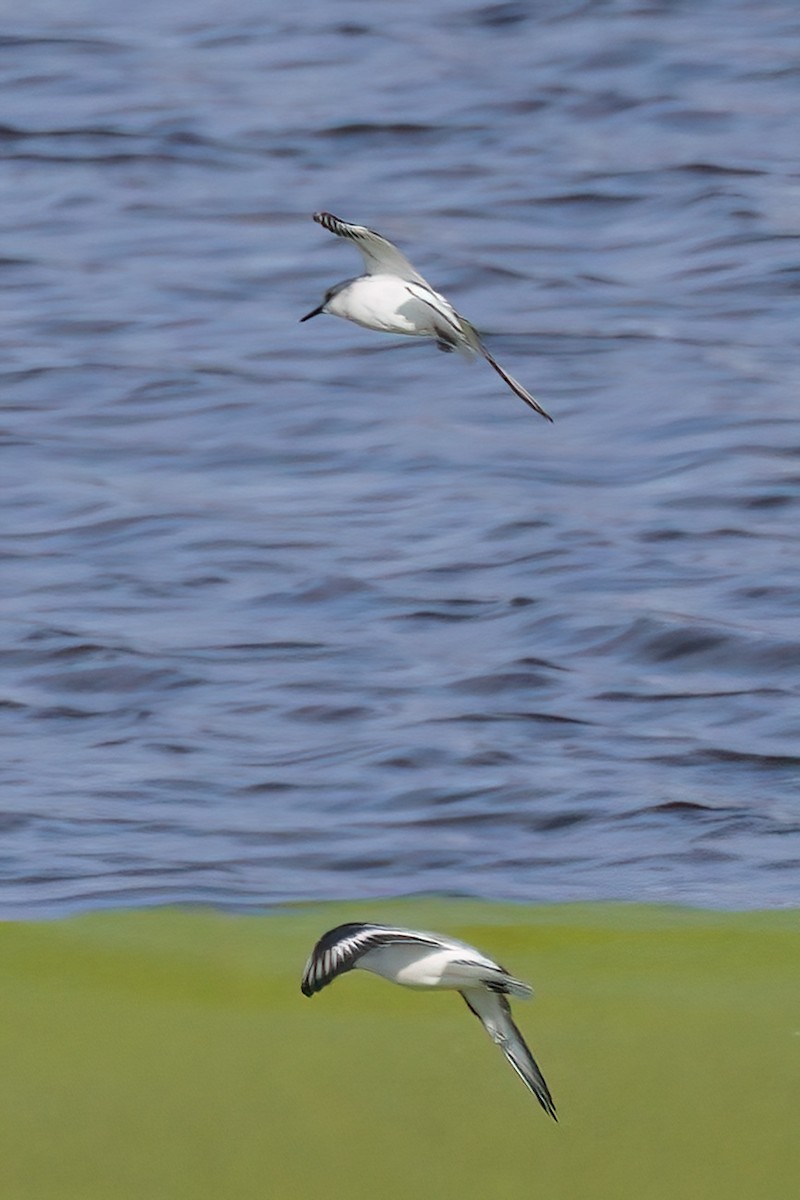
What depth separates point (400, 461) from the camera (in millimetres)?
6664

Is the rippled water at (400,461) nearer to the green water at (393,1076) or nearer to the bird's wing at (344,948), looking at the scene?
the green water at (393,1076)

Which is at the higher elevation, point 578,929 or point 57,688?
point 578,929

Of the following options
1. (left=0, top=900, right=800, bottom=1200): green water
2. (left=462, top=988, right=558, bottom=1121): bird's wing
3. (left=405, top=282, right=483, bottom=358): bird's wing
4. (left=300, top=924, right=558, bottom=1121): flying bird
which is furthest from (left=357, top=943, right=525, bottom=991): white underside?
(left=405, top=282, right=483, bottom=358): bird's wing

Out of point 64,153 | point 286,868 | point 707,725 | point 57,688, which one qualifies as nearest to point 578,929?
point 286,868

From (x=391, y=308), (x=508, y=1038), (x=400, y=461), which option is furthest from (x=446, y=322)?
(x=400, y=461)

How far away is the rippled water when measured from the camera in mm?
4742

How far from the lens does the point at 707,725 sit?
5.17 m

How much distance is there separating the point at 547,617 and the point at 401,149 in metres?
3.36

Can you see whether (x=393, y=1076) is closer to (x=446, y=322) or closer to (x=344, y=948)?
(x=344, y=948)

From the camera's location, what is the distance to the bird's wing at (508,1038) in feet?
10.8

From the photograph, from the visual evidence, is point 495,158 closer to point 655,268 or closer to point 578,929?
point 655,268

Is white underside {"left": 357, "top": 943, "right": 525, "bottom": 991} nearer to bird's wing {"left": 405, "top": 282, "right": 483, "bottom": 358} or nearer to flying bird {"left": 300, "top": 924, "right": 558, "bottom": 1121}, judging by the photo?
flying bird {"left": 300, "top": 924, "right": 558, "bottom": 1121}

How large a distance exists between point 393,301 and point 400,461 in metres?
2.77

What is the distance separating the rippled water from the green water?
0.43 m
